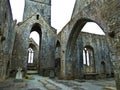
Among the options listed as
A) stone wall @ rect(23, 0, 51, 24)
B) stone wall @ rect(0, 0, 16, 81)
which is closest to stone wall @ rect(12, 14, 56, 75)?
stone wall @ rect(0, 0, 16, 81)

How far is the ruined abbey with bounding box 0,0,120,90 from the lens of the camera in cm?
495

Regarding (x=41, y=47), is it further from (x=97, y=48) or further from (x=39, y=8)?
(x=39, y=8)

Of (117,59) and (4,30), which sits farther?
(4,30)

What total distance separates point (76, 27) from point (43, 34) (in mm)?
7424

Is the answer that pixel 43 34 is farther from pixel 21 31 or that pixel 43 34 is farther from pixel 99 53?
pixel 99 53

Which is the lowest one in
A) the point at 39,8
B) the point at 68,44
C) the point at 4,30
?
the point at 68,44

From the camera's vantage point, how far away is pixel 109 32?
487cm

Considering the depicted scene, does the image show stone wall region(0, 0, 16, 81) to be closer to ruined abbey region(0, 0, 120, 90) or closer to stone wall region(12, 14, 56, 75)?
ruined abbey region(0, 0, 120, 90)

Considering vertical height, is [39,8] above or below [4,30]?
above

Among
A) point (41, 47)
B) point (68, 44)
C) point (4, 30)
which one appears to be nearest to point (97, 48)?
point (68, 44)

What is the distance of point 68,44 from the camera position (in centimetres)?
1000

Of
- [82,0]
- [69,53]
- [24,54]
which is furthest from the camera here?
[24,54]

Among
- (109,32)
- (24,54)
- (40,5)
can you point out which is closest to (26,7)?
(40,5)

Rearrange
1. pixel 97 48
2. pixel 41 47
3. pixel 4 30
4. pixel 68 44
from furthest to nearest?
pixel 41 47
pixel 97 48
pixel 68 44
pixel 4 30
